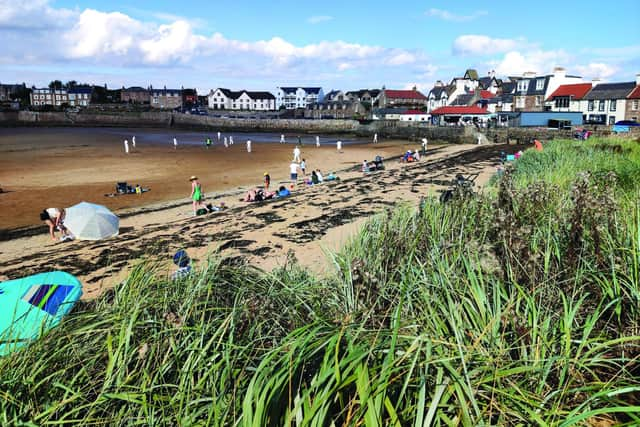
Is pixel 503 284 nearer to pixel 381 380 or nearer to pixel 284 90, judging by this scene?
pixel 381 380

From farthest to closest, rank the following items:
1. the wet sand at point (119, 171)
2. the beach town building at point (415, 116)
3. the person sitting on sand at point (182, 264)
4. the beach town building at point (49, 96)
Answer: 1. the beach town building at point (49, 96)
2. the beach town building at point (415, 116)
3. the wet sand at point (119, 171)
4. the person sitting on sand at point (182, 264)

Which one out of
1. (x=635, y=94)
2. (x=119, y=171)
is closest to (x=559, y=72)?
(x=635, y=94)

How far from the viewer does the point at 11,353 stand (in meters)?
2.84

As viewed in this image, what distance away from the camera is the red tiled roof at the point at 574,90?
55.2 meters

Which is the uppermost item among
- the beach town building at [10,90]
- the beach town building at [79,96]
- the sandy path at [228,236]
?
the beach town building at [10,90]

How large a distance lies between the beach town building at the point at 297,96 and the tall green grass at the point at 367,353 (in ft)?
460

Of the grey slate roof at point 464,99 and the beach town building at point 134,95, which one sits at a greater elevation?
the beach town building at point 134,95

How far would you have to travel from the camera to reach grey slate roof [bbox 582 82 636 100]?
164 feet

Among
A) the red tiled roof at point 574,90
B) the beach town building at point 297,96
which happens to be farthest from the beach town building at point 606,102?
the beach town building at point 297,96

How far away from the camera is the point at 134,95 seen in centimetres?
15450

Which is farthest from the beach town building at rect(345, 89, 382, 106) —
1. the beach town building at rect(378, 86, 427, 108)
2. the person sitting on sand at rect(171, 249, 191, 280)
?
the person sitting on sand at rect(171, 249, 191, 280)

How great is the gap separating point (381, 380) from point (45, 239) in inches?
573

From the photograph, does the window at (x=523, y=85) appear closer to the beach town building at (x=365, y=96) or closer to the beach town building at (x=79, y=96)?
the beach town building at (x=365, y=96)

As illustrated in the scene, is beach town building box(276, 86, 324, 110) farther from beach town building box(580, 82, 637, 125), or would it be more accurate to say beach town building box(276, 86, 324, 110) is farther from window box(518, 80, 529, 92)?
beach town building box(580, 82, 637, 125)
